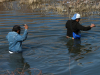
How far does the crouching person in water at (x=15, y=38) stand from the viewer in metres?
7.77

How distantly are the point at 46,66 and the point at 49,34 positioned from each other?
5.06m

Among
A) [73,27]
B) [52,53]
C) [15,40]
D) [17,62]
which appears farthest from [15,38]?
[73,27]

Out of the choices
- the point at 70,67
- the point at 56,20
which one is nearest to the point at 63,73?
the point at 70,67

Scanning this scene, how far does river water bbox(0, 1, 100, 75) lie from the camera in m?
7.22

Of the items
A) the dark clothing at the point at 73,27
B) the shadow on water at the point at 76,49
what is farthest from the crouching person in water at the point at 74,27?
the shadow on water at the point at 76,49

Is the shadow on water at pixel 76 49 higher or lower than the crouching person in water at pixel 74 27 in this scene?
lower

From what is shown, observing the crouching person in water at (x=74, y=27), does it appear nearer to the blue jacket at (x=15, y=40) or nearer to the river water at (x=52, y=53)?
the river water at (x=52, y=53)

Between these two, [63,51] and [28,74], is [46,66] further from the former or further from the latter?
[63,51]

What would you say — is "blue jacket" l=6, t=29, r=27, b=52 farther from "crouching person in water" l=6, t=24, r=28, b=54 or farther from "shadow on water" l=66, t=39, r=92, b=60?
"shadow on water" l=66, t=39, r=92, b=60

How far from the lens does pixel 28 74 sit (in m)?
6.86

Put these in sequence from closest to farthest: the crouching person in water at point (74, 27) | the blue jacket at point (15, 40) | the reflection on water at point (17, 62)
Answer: the reflection on water at point (17, 62)
the blue jacket at point (15, 40)
the crouching person in water at point (74, 27)

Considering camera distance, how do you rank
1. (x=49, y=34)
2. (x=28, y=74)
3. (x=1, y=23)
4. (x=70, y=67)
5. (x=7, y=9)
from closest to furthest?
(x=28, y=74) < (x=70, y=67) < (x=49, y=34) < (x=1, y=23) < (x=7, y=9)

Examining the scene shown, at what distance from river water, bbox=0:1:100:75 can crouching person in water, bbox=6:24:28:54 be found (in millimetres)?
360

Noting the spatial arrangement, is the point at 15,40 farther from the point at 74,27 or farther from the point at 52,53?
the point at 74,27
